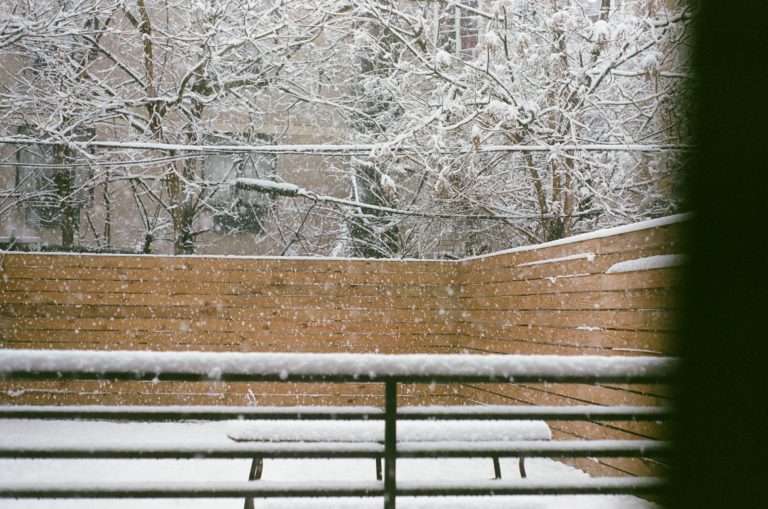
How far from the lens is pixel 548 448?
2.27 metres

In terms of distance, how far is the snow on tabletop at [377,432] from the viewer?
3549mm

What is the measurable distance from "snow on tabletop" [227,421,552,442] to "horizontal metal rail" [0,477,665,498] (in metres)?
1.22

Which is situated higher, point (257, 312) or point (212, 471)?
point (257, 312)

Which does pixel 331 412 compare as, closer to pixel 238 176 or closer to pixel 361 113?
pixel 361 113

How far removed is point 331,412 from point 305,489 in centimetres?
29

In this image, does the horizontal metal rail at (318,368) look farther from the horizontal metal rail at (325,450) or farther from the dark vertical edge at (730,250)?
the dark vertical edge at (730,250)

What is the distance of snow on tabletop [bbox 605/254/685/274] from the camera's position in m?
4.11

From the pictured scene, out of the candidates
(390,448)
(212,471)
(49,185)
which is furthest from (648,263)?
(49,185)

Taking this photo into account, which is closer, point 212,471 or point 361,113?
point 212,471

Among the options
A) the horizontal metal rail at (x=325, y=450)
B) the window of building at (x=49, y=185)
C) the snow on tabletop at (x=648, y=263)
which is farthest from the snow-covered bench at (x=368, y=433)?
the window of building at (x=49, y=185)

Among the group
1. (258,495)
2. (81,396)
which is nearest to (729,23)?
(258,495)

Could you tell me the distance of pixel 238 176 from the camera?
10797 mm

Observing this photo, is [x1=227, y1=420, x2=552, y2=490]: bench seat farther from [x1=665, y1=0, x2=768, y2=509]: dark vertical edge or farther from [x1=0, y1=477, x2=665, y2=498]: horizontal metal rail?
[x1=665, y1=0, x2=768, y2=509]: dark vertical edge

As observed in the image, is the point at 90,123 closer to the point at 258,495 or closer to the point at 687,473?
the point at 258,495
